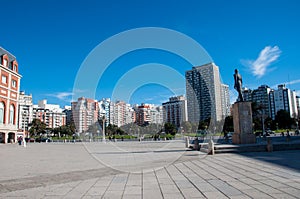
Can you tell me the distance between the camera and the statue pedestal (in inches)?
719

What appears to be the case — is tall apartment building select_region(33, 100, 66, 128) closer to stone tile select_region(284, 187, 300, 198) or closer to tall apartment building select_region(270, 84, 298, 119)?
tall apartment building select_region(270, 84, 298, 119)

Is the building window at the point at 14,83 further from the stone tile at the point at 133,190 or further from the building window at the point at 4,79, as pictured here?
the stone tile at the point at 133,190

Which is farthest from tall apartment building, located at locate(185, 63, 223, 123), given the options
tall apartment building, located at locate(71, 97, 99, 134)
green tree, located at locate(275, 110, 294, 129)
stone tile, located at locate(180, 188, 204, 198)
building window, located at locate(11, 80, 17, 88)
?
green tree, located at locate(275, 110, 294, 129)

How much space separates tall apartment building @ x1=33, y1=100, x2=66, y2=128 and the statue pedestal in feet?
445

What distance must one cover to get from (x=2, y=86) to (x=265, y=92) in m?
116

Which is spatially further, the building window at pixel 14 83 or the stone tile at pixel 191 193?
the building window at pixel 14 83

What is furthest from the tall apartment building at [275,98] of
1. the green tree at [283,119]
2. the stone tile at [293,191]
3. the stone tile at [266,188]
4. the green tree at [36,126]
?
the stone tile at [293,191]

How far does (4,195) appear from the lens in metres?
5.76

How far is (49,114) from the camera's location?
143 m

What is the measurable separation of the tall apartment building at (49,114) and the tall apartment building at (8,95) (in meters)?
95.2

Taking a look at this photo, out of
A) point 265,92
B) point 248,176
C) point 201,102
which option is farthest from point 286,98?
point 248,176

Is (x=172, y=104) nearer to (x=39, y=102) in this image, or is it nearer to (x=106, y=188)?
(x=106, y=188)

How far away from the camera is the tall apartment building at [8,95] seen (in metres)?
42.7

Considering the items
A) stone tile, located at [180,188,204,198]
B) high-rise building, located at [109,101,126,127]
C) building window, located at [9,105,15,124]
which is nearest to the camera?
stone tile, located at [180,188,204,198]
